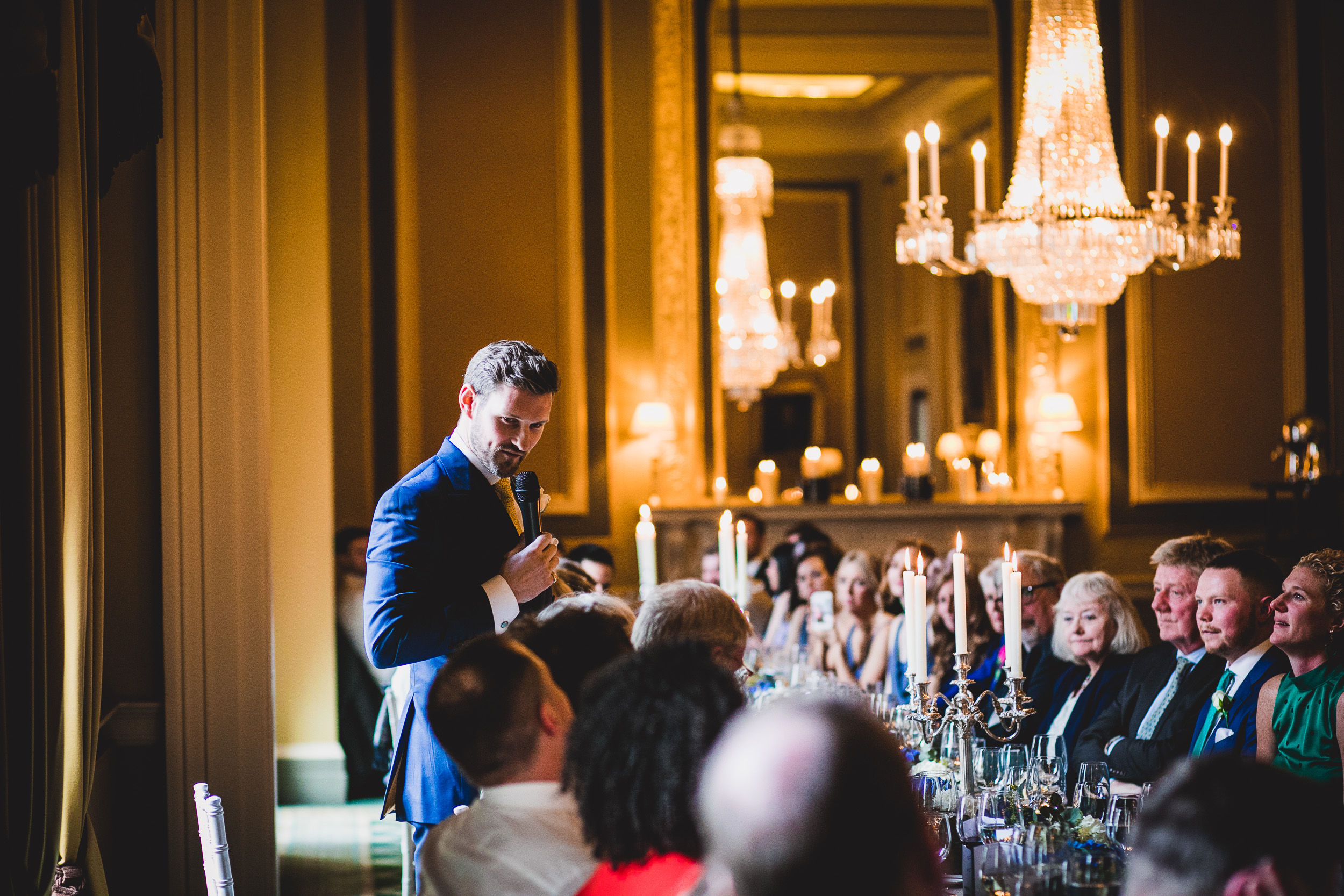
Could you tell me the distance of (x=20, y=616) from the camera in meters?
2.11

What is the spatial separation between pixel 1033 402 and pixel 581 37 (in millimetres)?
3591

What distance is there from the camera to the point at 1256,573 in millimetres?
2928

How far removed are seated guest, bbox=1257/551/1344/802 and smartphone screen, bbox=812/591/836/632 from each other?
178 cm

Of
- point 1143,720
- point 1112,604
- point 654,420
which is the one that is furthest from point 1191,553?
point 654,420

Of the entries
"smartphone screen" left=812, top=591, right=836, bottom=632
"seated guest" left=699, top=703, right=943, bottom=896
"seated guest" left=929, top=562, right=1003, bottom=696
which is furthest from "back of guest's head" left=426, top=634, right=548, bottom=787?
"smartphone screen" left=812, top=591, right=836, bottom=632

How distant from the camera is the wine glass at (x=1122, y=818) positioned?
2.21 meters

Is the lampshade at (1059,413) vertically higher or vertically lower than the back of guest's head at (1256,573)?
higher

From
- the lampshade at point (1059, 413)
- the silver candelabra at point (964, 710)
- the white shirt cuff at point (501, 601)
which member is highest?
the lampshade at point (1059, 413)

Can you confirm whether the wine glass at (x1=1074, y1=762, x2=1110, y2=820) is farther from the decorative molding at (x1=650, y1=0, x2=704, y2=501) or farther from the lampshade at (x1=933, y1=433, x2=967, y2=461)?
the lampshade at (x1=933, y1=433, x2=967, y2=461)

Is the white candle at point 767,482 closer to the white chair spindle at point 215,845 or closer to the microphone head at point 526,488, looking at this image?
the microphone head at point 526,488

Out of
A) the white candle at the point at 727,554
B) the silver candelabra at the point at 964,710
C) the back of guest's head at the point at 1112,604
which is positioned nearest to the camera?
the silver candelabra at the point at 964,710

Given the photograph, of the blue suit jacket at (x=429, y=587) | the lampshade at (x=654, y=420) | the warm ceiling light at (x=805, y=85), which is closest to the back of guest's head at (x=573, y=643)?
the blue suit jacket at (x=429, y=587)

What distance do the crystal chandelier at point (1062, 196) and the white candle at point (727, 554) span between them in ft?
4.85

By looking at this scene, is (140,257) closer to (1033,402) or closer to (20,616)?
(20,616)
